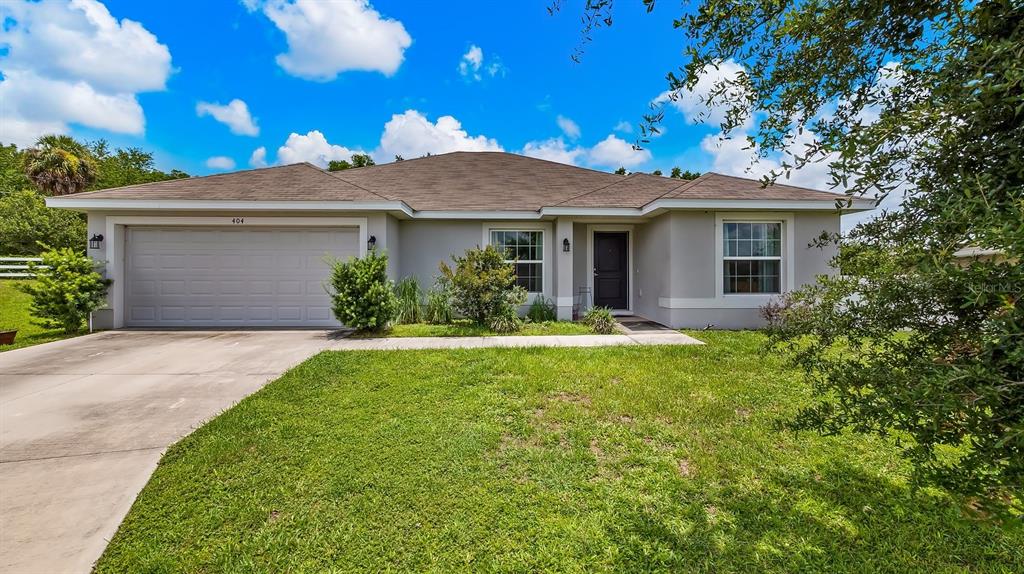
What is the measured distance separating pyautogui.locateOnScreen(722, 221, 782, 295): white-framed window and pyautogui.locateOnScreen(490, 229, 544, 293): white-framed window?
4379 millimetres

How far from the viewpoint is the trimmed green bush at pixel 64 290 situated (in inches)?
307

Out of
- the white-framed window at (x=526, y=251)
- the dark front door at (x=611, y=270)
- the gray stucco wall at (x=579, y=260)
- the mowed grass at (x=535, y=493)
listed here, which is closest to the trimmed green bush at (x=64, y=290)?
the mowed grass at (x=535, y=493)

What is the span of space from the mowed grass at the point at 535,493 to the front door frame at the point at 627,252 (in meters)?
6.58

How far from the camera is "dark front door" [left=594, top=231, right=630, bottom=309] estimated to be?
36.3ft

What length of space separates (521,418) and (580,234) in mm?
7648

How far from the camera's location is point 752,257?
8.91 meters

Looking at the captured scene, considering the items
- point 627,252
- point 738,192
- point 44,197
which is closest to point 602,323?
point 627,252

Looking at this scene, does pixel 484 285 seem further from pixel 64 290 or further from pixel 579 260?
pixel 64 290

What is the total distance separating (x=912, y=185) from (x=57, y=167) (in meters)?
29.2

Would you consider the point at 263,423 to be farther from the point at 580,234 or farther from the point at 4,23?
the point at 4,23

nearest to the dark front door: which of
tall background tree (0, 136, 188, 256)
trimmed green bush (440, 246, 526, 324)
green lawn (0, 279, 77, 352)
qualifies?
trimmed green bush (440, 246, 526, 324)

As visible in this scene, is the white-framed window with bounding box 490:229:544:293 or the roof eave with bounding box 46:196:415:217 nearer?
the roof eave with bounding box 46:196:415:217

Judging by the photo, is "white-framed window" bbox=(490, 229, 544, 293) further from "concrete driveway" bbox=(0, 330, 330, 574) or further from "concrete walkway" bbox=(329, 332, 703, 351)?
"concrete driveway" bbox=(0, 330, 330, 574)

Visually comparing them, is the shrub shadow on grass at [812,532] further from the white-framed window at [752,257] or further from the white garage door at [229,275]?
the white garage door at [229,275]
